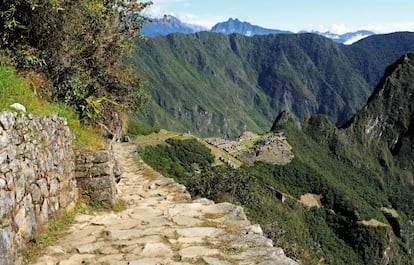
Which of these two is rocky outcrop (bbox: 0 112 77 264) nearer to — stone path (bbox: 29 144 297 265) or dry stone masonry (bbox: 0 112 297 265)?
dry stone masonry (bbox: 0 112 297 265)

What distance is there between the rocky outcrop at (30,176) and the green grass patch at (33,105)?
40 cm

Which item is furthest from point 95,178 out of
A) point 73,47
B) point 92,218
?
point 73,47

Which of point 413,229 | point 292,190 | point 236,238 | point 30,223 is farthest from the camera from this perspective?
point 413,229

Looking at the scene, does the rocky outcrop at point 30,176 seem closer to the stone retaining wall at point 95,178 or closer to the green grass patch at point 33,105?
the stone retaining wall at point 95,178

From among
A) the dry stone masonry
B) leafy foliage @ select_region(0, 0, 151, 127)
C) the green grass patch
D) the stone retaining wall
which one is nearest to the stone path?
the dry stone masonry

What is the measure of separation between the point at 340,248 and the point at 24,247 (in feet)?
472

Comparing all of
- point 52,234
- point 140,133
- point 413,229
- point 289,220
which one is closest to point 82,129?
point 52,234

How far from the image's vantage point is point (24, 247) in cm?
884

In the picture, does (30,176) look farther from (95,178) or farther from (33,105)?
(95,178)

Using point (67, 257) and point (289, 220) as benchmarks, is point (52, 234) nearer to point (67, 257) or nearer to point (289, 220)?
point (67, 257)

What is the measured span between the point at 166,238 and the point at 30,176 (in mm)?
2967

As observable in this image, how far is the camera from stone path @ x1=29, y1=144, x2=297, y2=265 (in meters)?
8.88

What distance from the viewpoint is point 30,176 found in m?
9.51

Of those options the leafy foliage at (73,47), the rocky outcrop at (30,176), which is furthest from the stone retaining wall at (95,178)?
the leafy foliage at (73,47)
